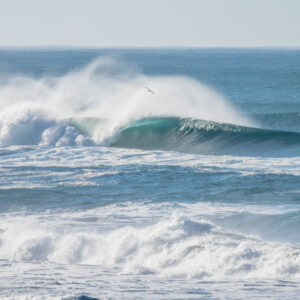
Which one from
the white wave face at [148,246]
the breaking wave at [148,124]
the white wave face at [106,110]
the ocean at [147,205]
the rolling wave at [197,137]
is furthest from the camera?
the white wave face at [106,110]

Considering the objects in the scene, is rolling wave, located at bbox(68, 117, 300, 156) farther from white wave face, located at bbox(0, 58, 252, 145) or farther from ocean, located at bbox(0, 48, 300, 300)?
white wave face, located at bbox(0, 58, 252, 145)

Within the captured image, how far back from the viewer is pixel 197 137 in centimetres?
2609

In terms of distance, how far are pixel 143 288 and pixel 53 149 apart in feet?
45.3

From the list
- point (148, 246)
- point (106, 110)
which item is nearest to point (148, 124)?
point (106, 110)

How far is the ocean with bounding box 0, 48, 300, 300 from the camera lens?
11172 mm

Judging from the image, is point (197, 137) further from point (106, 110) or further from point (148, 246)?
point (148, 246)

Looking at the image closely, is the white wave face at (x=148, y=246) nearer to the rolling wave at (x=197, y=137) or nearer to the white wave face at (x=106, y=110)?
the rolling wave at (x=197, y=137)

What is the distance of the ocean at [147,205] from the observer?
11.2 metres

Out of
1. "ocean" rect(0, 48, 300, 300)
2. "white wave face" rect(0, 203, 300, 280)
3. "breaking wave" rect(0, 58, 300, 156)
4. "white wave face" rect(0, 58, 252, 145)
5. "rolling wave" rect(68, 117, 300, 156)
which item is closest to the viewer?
"ocean" rect(0, 48, 300, 300)

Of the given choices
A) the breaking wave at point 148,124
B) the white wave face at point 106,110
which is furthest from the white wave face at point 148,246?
the white wave face at point 106,110

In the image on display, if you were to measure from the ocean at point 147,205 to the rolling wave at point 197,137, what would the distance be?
6 centimetres

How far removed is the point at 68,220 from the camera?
14.9 meters

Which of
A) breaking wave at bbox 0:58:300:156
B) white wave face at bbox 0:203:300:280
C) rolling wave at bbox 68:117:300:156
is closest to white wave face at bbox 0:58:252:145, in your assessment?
breaking wave at bbox 0:58:300:156

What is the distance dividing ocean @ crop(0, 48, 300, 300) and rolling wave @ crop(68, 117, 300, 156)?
6cm
